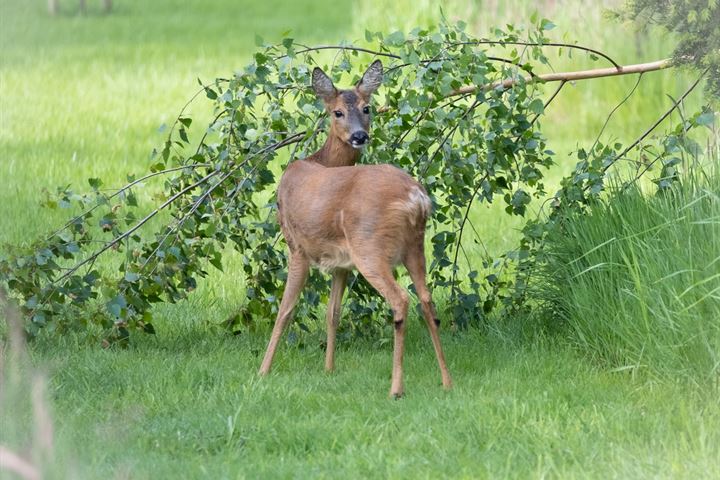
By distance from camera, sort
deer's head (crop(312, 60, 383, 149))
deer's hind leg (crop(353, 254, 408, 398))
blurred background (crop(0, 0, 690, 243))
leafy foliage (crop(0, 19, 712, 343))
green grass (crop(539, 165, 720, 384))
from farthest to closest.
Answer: blurred background (crop(0, 0, 690, 243)) → leafy foliage (crop(0, 19, 712, 343)) → deer's head (crop(312, 60, 383, 149)) → deer's hind leg (crop(353, 254, 408, 398)) → green grass (crop(539, 165, 720, 384))

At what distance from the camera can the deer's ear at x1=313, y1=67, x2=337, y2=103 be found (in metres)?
6.45

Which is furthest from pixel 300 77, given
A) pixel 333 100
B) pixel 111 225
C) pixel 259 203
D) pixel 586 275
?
pixel 259 203

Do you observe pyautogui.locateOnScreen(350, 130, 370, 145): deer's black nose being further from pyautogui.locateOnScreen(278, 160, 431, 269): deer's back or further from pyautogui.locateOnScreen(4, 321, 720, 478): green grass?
pyautogui.locateOnScreen(4, 321, 720, 478): green grass

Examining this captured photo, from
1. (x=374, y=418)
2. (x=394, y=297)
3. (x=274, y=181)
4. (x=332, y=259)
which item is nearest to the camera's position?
(x=374, y=418)

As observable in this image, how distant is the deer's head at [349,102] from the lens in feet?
21.0

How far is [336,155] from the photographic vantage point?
256 inches

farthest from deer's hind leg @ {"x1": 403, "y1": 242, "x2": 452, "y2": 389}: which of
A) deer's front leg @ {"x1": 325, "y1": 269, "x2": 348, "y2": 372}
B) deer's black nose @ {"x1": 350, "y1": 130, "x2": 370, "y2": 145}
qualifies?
deer's black nose @ {"x1": 350, "y1": 130, "x2": 370, "y2": 145}

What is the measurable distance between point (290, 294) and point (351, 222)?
0.67 m

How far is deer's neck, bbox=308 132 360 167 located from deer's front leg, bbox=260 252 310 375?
574mm

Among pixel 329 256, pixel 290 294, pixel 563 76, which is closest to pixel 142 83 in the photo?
pixel 563 76

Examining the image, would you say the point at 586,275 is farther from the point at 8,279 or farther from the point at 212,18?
the point at 212,18

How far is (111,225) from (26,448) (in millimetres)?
2257

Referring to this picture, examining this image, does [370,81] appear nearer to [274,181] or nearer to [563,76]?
[274,181]

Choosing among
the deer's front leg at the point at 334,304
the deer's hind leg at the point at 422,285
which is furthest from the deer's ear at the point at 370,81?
the deer's hind leg at the point at 422,285
